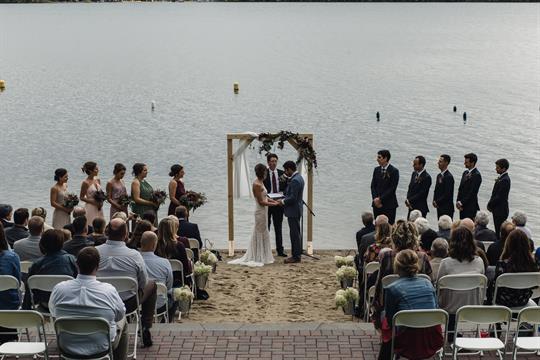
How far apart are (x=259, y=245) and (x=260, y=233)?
22 centimetres

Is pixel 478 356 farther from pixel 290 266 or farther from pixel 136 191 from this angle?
pixel 136 191

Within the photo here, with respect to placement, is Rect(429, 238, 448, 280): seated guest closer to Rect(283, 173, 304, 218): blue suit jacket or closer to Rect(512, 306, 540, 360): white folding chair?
Rect(512, 306, 540, 360): white folding chair

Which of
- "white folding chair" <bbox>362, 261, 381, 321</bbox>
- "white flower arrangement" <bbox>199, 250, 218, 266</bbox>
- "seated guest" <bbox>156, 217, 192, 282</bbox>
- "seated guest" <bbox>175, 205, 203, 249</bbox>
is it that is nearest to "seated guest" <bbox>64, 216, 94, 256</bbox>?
"seated guest" <bbox>156, 217, 192, 282</bbox>

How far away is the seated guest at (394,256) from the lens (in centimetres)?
963

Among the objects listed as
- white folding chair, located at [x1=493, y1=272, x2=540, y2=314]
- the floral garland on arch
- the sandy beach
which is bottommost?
the sandy beach

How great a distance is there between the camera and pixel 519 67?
7131cm

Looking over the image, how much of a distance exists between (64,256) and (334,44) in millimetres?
89520

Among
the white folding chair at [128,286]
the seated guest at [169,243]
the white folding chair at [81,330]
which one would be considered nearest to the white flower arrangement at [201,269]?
the seated guest at [169,243]

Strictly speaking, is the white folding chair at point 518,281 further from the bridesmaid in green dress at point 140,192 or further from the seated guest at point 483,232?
the bridesmaid in green dress at point 140,192

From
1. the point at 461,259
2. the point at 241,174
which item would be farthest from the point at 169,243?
the point at 241,174

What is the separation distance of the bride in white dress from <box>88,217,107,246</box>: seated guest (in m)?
3.79

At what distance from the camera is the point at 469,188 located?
15953 mm

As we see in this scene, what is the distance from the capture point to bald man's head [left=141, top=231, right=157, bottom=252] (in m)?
10.6

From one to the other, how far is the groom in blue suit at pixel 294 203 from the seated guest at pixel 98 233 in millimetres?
4209
